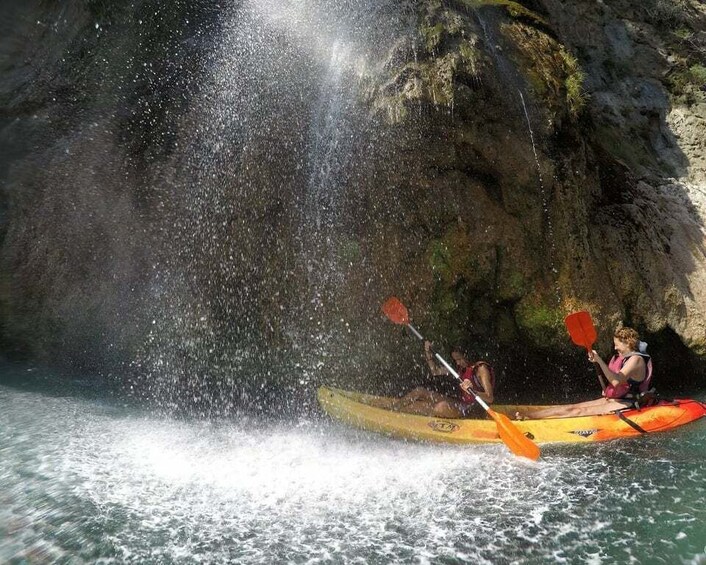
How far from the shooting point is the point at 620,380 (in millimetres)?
6598

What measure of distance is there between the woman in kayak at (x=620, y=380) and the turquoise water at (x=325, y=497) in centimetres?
62

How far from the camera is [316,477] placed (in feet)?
17.3

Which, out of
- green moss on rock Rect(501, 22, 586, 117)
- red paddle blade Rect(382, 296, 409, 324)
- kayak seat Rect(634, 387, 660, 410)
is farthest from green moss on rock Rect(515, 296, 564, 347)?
green moss on rock Rect(501, 22, 586, 117)

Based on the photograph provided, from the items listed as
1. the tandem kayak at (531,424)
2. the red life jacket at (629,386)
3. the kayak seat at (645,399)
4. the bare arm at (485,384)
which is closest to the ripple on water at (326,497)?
the tandem kayak at (531,424)

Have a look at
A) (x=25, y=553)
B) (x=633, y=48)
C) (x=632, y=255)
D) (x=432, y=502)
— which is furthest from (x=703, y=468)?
(x=633, y=48)

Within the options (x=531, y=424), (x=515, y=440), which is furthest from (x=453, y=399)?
(x=515, y=440)

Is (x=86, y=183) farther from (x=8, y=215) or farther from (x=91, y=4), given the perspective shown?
(x=91, y=4)

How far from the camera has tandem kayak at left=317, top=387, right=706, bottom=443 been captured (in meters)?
6.18

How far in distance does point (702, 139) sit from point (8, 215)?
38.7ft

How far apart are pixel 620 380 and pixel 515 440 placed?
179cm

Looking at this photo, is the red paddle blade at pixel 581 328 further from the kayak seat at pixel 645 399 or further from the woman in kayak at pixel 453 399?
the woman in kayak at pixel 453 399

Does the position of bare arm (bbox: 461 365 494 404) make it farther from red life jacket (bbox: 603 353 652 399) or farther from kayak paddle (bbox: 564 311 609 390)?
red life jacket (bbox: 603 353 652 399)

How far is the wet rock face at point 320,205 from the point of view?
7.20 m

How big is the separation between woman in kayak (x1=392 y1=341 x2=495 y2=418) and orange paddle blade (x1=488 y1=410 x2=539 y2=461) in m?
0.79
